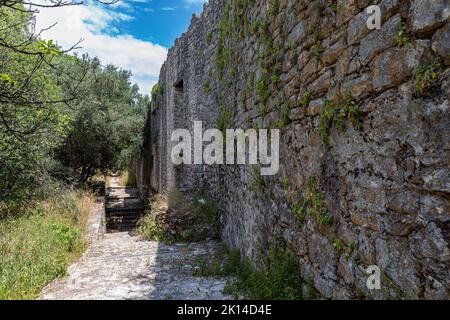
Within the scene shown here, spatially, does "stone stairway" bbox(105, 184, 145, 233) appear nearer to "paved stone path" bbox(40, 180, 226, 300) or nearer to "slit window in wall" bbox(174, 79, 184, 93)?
"slit window in wall" bbox(174, 79, 184, 93)

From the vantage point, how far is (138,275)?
16.9 ft

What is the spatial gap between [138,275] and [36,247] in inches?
71.0

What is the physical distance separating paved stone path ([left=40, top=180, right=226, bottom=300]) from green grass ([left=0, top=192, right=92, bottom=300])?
0.18 meters

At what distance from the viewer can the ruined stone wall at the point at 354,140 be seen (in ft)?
5.40

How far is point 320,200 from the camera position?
108 inches

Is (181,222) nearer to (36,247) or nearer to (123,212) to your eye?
(36,247)

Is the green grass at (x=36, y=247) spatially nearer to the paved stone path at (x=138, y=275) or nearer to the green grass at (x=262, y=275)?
the paved stone path at (x=138, y=275)

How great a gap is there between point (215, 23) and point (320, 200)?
6.05m

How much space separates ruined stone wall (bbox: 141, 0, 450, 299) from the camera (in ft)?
5.40

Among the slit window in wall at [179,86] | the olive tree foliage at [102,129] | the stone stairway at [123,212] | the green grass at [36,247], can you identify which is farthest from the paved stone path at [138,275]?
the olive tree foliage at [102,129]

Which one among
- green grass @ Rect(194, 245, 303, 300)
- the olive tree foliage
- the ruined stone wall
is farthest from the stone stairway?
the ruined stone wall

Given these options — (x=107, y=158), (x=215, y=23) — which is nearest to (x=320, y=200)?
(x=215, y=23)

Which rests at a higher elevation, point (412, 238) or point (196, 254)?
point (412, 238)

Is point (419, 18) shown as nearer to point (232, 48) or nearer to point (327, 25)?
point (327, 25)
